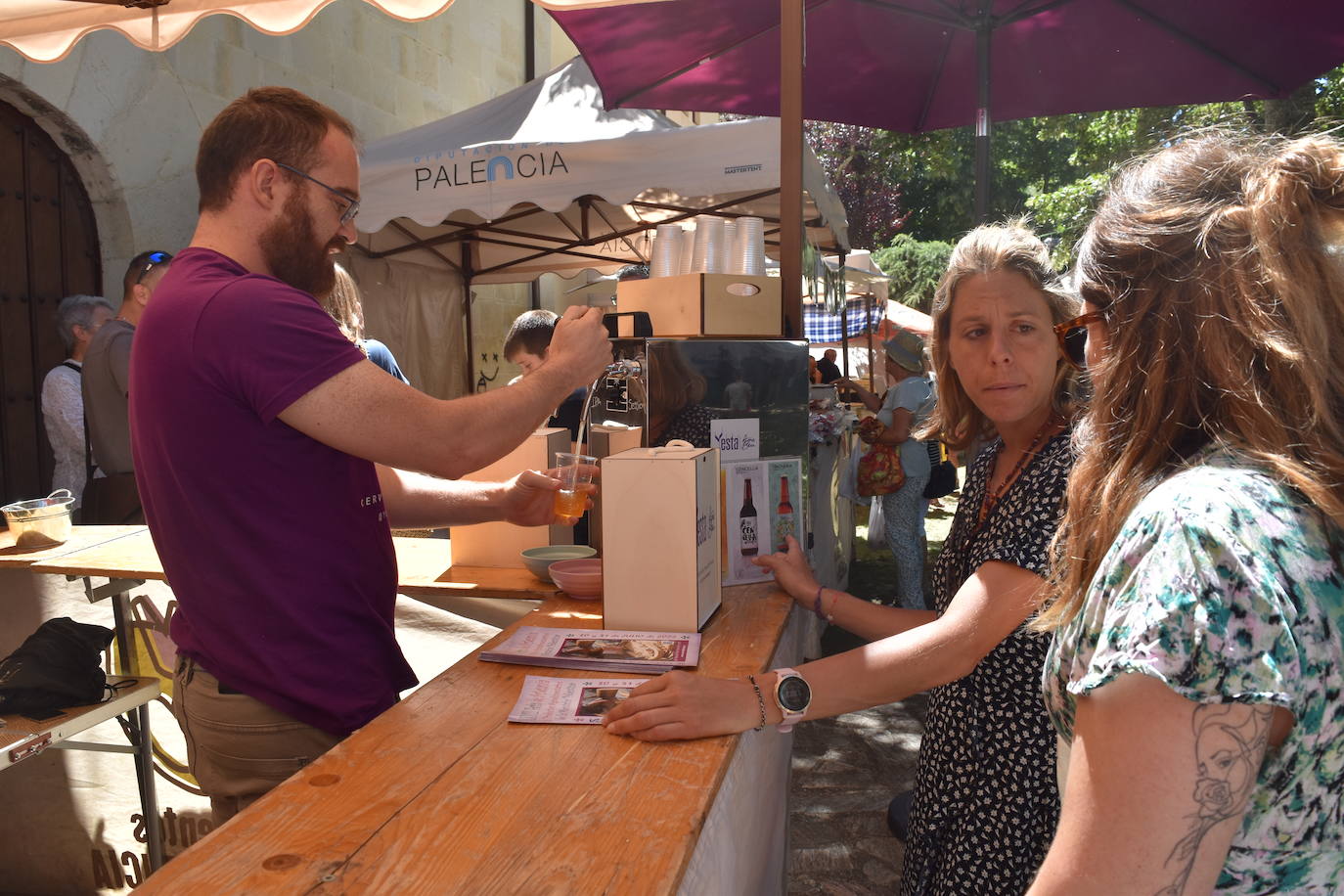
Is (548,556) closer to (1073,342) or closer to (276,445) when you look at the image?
(276,445)

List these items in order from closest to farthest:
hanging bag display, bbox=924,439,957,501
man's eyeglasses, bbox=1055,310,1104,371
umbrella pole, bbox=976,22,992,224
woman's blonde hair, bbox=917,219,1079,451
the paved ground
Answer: man's eyeglasses, bbox=1055,310,1104,371, woman's blonde hair, bbox=917,219,1079,451, the paved ground, umbrella pole, bbox=976,22,992,224, hanging bag display, bbox=924,439,957,501

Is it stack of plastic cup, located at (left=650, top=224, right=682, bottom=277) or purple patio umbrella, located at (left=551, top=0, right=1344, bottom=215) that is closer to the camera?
stack of plastic cup, located at (left=650, top=224, right=682, bottom=277)

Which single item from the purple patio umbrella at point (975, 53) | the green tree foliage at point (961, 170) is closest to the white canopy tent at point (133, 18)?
the purple patio umbrella at point (975, 53)

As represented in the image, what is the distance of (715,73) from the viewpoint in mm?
4602

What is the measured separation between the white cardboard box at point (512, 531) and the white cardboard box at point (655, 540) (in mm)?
575

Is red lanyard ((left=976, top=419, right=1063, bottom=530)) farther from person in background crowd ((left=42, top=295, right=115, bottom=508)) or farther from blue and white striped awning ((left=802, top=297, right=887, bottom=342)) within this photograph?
blue and white striped awning ((left=802, top=297, right=887, bottom=342))

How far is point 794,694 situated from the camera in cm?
150

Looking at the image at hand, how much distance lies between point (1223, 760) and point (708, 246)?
2.05 metres

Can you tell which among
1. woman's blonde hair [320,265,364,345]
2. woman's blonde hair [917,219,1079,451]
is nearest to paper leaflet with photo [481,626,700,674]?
woman's blonde hair [917,219,1079,451]

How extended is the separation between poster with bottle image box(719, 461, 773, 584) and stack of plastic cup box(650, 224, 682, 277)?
702 mm

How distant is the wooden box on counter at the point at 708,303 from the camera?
2.29m

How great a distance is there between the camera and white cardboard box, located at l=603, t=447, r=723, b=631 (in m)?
1.83

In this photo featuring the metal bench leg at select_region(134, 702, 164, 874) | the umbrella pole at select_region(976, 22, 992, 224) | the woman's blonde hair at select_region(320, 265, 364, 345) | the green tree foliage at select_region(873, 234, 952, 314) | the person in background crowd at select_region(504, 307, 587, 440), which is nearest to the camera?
the metal bench leg at select_region(134, 702, 164, 874)

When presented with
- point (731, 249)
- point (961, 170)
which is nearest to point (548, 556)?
point (731, 249)
